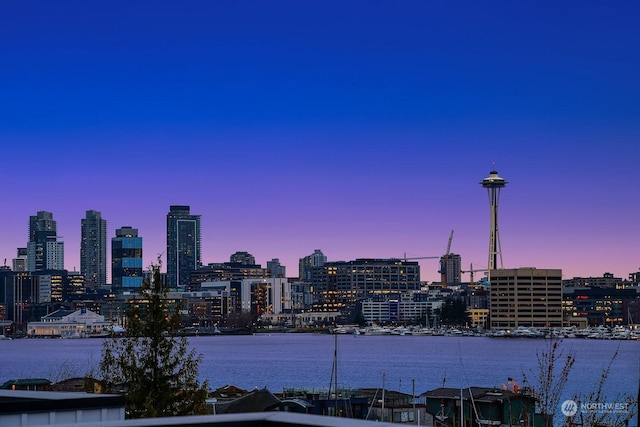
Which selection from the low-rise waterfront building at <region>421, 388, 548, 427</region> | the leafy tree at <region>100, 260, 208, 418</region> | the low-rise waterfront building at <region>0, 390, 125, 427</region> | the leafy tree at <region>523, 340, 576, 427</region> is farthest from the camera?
the low-rise waterfront building at <region>421, 388, 548, 427</region>

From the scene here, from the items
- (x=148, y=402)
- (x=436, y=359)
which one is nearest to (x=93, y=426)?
(x=148, y=402)

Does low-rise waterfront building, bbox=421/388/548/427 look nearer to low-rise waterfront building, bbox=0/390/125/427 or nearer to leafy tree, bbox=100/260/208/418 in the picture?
leafy tree, bbox=100/260/208/418

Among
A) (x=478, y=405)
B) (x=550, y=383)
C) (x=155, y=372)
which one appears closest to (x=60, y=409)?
(x=550, y=383)

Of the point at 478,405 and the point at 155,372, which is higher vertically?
the point at 155,372

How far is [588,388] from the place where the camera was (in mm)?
81938

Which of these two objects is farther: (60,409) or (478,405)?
(478,405)

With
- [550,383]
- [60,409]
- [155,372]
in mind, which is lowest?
[155,372]

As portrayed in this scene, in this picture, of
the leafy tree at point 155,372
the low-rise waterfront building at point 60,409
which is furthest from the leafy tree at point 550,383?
the leafy tree at point 155,372

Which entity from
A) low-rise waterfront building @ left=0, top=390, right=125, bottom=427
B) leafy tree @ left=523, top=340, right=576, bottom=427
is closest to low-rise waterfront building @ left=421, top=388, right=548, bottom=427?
leafy tree @ left=523, top=340, right=576, bottom=427

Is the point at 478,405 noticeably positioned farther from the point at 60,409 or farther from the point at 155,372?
the point at 60,409

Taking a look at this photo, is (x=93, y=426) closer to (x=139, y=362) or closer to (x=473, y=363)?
(x=139, y=362)

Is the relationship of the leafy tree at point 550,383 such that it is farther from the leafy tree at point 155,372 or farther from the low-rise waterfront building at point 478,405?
the low-rise waterfront building at point 478,405

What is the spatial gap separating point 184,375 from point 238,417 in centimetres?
1383

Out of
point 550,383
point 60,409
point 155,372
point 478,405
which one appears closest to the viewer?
point 60,409
